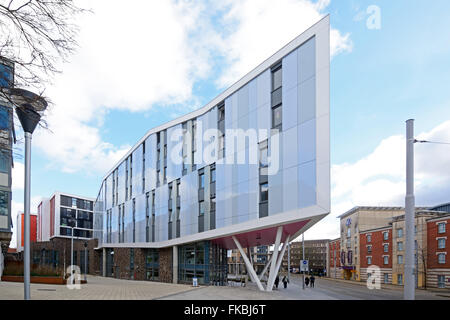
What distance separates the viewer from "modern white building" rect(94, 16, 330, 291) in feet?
74.2

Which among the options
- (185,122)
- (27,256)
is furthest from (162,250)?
(27,256)

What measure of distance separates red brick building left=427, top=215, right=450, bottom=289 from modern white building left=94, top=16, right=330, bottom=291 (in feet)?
84.6

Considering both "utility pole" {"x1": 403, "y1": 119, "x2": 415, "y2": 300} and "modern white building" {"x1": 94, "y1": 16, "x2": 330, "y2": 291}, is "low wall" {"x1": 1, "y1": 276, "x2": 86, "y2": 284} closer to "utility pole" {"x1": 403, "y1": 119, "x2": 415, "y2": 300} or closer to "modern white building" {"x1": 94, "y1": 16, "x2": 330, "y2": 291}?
"modern white building" {"x1": 94, "y1": 16, "x2": 330, "y2": 291}

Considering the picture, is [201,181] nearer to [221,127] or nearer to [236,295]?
[221,127]

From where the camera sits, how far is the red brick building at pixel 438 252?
45.9m

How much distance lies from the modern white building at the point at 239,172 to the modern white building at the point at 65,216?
42.3m

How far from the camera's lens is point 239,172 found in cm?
2888

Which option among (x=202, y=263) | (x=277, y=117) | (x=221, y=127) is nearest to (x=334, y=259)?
(x=202, y=263)

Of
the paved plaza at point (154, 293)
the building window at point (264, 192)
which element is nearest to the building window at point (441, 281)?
the paved plaza at point (154, 293)

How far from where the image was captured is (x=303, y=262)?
34.2 m

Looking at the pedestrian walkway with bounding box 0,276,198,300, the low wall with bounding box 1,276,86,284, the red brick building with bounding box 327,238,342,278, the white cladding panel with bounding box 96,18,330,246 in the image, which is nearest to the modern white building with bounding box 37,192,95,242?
the low wall with bounding box 1,276,86,284

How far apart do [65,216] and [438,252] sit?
76.0 metres
